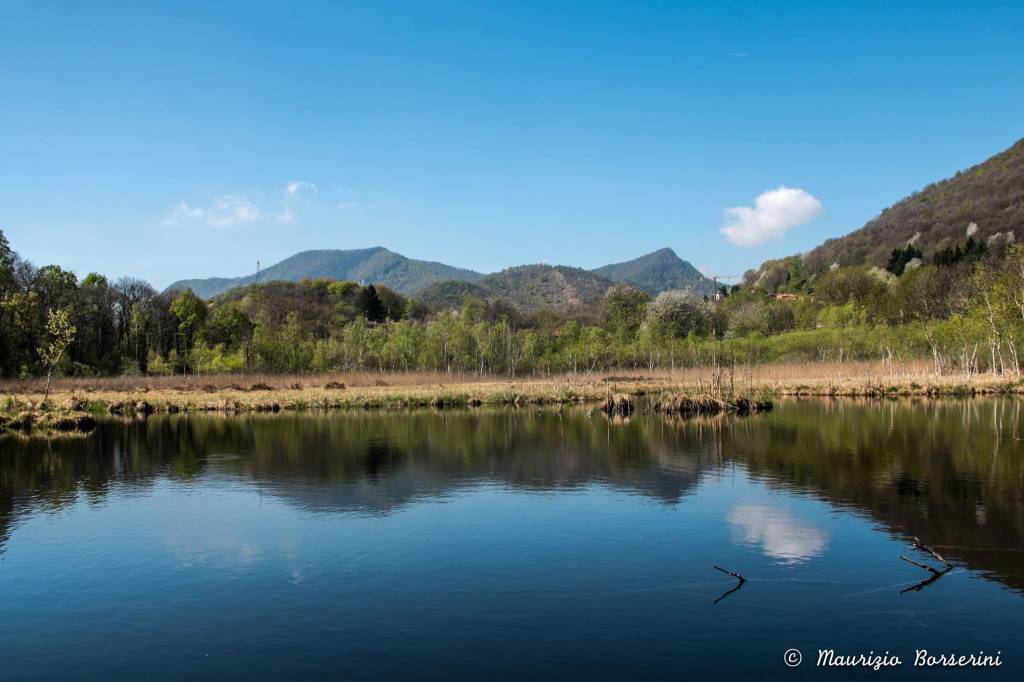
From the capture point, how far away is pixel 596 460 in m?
23.2

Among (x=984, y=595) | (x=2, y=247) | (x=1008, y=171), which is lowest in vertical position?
(x=984, y=595)

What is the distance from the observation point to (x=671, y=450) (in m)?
24.8

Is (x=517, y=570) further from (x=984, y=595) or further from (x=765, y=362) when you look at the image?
(x=765, y=362)

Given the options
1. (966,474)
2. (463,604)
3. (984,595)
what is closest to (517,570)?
(463,604)

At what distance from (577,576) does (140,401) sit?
41.3 meters

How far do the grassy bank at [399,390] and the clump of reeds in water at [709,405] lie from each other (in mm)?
329

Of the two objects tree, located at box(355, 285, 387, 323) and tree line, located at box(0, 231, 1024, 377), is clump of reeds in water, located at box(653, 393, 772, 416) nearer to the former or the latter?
tree line, located at box(0, 231, 1024, 377)

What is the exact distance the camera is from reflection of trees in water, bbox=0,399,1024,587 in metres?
16.0

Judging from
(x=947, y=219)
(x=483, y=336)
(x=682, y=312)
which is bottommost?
(x=483, y=336)

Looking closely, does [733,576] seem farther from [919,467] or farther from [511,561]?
[919,467]

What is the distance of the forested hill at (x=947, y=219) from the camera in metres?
120

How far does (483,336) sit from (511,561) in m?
59.2

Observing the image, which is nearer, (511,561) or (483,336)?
(511,561)

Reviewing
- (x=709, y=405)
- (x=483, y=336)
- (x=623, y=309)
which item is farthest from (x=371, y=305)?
(x=709, y=405)
